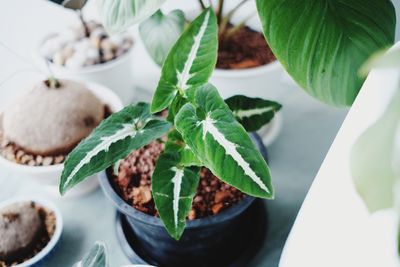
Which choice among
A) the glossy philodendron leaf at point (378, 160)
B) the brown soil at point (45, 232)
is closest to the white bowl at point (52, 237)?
the brown soil at point (45, 232)

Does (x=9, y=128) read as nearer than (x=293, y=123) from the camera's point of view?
Yes

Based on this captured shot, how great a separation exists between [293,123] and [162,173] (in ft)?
1.61

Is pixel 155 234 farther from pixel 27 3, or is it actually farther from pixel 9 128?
pixel 27 3

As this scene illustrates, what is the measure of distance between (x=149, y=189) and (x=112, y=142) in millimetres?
145

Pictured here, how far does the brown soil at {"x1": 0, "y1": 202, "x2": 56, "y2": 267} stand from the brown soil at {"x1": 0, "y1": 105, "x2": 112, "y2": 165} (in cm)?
7

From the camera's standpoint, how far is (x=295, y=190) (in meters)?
0.93

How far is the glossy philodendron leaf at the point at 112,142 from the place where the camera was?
583 millimetres

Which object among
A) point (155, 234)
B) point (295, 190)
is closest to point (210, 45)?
point (155, 234)

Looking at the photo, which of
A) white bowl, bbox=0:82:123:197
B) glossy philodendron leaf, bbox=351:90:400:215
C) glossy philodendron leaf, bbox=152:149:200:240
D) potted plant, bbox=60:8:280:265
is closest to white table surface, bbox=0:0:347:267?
white bowl, bbox=0:82:123:197

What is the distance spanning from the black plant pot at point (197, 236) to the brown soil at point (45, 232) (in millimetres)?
127

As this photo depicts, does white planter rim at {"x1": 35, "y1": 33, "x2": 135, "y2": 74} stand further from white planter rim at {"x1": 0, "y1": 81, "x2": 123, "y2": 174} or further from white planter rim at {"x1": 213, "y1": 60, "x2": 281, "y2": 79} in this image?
white planter rim at {"x1": 213, "y1": 60, "x2": 281, "y2": 79}

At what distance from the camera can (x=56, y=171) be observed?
81 cm

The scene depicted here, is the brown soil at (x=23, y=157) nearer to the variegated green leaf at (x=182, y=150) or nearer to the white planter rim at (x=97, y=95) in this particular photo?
the white planter rim at (x=97, y=95)

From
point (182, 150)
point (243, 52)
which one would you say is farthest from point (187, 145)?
point (243, 52)
